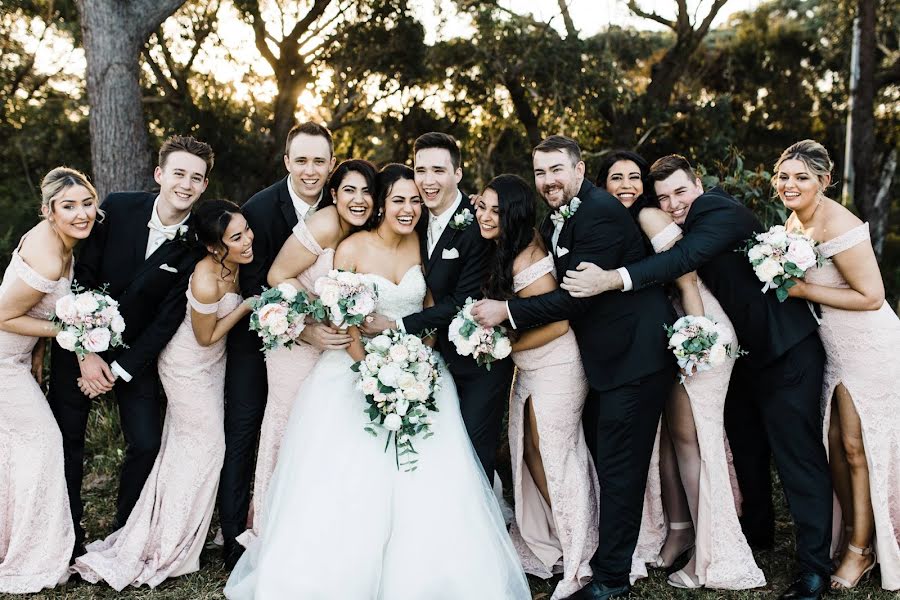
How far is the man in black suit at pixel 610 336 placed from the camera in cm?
423

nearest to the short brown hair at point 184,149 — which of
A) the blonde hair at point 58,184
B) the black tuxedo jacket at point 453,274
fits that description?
the blonde hair at point 58,184

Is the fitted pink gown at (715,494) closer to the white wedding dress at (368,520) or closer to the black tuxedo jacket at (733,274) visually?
the black tuxedo jacket at (733,274)

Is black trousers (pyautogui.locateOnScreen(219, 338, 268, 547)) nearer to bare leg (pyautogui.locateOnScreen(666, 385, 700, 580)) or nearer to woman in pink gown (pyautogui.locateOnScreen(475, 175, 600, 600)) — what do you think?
woman in pink gown (pyautogui.locateOnScreen(475, 175, 600, 600))

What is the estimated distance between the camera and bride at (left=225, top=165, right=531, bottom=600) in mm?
3928

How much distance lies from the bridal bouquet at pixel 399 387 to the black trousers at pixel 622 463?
0.99 meters

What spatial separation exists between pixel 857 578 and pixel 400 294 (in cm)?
305

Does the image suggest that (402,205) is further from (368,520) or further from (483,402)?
(368,520)

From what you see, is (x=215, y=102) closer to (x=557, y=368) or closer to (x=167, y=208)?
(x=167, y=208)

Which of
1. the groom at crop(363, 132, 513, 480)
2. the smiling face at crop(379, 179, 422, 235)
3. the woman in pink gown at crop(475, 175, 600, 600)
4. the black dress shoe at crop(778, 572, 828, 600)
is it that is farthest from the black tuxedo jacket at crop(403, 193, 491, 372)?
the black dress shoe at crop(778, 572, 828, 600)

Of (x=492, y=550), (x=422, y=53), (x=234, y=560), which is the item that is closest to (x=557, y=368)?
(x=492, y=550)

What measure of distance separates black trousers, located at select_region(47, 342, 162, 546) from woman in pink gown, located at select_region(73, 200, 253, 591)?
0.10 meters

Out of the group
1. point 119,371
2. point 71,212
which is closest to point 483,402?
point 119,371

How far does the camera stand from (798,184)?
14.0 ft

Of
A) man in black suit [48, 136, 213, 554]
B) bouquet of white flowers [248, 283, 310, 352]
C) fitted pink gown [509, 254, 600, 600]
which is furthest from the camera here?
man in black suit [48, 136, 213, 554]
